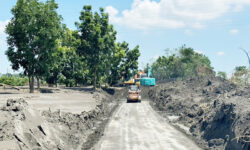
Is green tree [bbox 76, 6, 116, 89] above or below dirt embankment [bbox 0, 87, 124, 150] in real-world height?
above

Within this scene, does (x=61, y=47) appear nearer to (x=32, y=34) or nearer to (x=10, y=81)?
(x=32, y=34)

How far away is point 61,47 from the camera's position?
4028 centimetres

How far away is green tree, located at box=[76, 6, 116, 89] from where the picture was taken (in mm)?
49406

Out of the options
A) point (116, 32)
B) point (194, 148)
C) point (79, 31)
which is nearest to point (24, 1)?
point (79, 31)

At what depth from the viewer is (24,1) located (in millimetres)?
35531

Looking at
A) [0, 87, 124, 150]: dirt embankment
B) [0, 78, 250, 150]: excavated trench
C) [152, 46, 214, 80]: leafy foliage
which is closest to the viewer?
[0, 87, 124, 150]: dirt embankment

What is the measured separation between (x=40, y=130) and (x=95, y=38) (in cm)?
3641

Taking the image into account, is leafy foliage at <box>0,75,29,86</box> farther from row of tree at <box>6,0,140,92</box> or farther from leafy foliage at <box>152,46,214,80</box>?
leafy foliage at <box>152,46,214,80</box>

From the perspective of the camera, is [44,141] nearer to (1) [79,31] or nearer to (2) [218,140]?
(2) [218,140]

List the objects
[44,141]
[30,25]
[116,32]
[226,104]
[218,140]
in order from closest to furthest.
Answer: [44,141]
[218,140]
[226,104]
[30,25]
[116,32]

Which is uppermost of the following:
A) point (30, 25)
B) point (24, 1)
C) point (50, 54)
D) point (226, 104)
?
point (24, 1)

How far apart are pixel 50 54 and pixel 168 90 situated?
69.3 ft

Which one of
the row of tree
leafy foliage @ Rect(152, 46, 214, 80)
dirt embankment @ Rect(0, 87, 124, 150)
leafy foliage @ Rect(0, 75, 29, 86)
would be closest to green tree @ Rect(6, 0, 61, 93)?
the row of tree

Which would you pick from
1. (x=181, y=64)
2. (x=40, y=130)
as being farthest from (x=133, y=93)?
(x=181, y=64)
